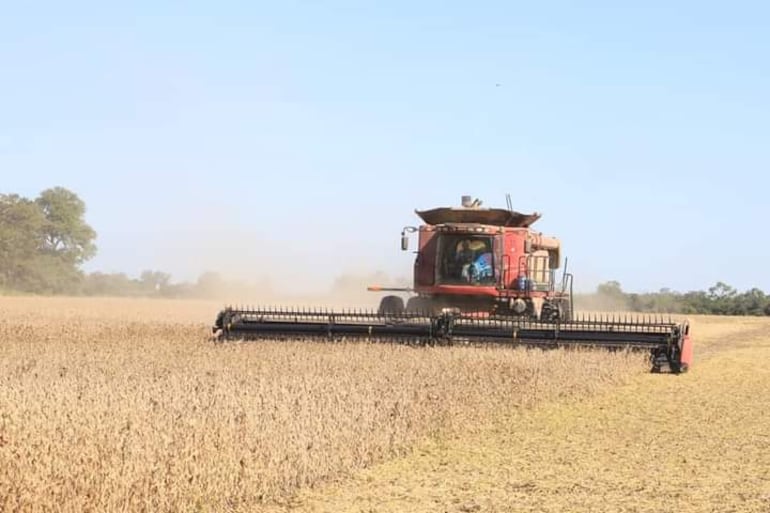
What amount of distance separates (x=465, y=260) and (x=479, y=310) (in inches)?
33.3

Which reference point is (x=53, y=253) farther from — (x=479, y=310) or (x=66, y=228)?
(x=479, y=310)

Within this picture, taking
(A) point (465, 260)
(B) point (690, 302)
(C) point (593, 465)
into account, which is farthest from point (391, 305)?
(B) point (690, 302)

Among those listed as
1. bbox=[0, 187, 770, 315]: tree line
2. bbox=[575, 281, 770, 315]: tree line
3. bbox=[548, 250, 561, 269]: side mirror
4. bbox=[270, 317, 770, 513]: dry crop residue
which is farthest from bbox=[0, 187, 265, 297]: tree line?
bbox=[270, 317, 770, 513]: dry crop residue

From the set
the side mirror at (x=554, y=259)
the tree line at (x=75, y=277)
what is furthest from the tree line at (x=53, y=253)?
the side mirror at (x=554, y=259)

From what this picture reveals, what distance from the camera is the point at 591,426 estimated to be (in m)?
10.2

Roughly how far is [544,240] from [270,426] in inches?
523

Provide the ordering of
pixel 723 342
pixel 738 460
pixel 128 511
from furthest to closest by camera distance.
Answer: pixel 723 342 → pixel 738 460 → pixel 128 511

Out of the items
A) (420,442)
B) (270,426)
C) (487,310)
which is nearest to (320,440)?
(270,426)

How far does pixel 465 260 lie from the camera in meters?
18.2

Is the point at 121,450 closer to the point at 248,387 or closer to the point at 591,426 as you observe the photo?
the point at 248,387

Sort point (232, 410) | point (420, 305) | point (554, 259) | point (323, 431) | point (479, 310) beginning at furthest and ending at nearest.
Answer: point (554, 259) < point (420, 305) < point (479, 310) < point (323, 431) < point (232, 410)

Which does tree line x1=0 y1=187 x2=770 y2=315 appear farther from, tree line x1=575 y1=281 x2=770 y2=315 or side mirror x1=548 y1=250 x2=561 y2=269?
side mirror x1=548 y1=250 x2=561 y2=269

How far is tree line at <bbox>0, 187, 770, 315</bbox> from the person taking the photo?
61094 mm

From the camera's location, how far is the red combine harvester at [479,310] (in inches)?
609
